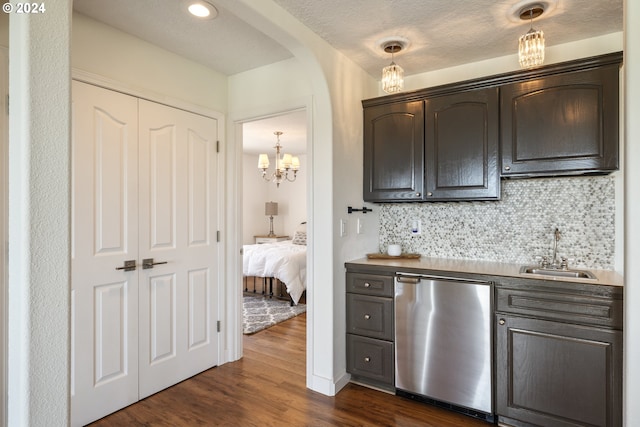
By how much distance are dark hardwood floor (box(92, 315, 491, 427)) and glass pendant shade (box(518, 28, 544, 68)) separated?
2.16 metres

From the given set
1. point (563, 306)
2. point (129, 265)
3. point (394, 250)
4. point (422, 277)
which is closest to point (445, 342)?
point (422, 277)

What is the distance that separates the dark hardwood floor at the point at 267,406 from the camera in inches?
84.7

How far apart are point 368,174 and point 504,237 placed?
3.73 ft

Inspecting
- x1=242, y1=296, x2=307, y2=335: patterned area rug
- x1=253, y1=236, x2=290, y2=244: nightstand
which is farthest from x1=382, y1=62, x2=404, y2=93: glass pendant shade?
x1=253, y1=236, x2=290, y2=244: nightstand

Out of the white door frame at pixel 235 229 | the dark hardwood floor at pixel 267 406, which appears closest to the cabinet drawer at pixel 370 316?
the dark hardwood floor at pixel 267 406

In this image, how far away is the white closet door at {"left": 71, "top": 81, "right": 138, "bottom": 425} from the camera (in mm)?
2082

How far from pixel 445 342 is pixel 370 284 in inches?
24.4

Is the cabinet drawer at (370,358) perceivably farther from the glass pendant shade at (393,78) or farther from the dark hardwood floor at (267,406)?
the glass pendant shade at (393,78)

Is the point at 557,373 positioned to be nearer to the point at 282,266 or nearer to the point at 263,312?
the point at 263,312

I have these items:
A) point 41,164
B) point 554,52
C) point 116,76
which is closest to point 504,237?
point 554,52

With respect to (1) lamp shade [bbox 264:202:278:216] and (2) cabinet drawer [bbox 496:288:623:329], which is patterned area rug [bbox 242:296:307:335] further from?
(1) lamp shade [bbox 264:202:278:216]

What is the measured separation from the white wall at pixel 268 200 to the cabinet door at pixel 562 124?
18.8 ft

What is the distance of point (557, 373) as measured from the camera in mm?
1934

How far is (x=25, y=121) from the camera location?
40.0 inches
